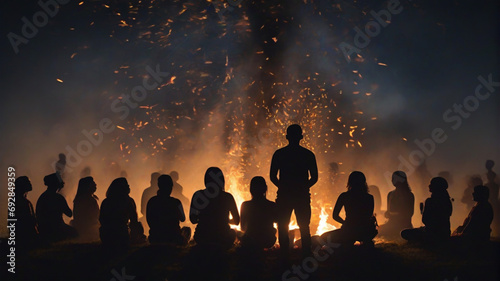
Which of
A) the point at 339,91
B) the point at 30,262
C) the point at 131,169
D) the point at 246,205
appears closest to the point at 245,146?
the point at 339,91

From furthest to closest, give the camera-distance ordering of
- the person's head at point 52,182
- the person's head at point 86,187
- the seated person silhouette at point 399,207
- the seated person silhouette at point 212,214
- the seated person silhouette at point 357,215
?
the seated person silhouette at point 399,207 < the person's head at point 86,187 < the person's head at point 52,182 < the seated person silhouette at point 357,215 < the seated person silhouette at point 212,214

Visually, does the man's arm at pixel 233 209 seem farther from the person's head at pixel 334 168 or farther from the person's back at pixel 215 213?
the person's head at pixel 334 168

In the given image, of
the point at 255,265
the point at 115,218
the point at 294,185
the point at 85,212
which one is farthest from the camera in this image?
the point at 85,212

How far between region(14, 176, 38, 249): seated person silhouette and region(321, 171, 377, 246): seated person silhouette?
6.54 meters

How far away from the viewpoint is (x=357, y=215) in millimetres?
7859

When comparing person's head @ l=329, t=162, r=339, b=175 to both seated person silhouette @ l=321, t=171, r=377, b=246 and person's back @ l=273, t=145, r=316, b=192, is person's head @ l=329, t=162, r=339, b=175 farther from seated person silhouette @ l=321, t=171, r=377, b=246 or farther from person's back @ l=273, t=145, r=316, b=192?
A: person's back @ l=273, t=145, r=316, b=192

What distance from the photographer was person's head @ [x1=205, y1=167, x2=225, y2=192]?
7.36 m

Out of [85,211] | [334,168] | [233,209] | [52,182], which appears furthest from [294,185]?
[334,168]

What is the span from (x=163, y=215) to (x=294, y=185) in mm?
2759

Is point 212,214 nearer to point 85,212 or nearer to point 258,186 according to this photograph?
point 258,186

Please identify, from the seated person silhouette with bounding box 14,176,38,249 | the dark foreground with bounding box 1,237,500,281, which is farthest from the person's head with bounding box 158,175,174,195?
the seated person silhouette with bounding box 14,176,38,249

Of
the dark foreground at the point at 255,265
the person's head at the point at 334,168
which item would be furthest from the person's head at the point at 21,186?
the person's head at the point at 334,168

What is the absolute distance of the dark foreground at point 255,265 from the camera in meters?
6.43

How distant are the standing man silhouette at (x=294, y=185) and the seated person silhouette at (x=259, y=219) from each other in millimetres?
472
